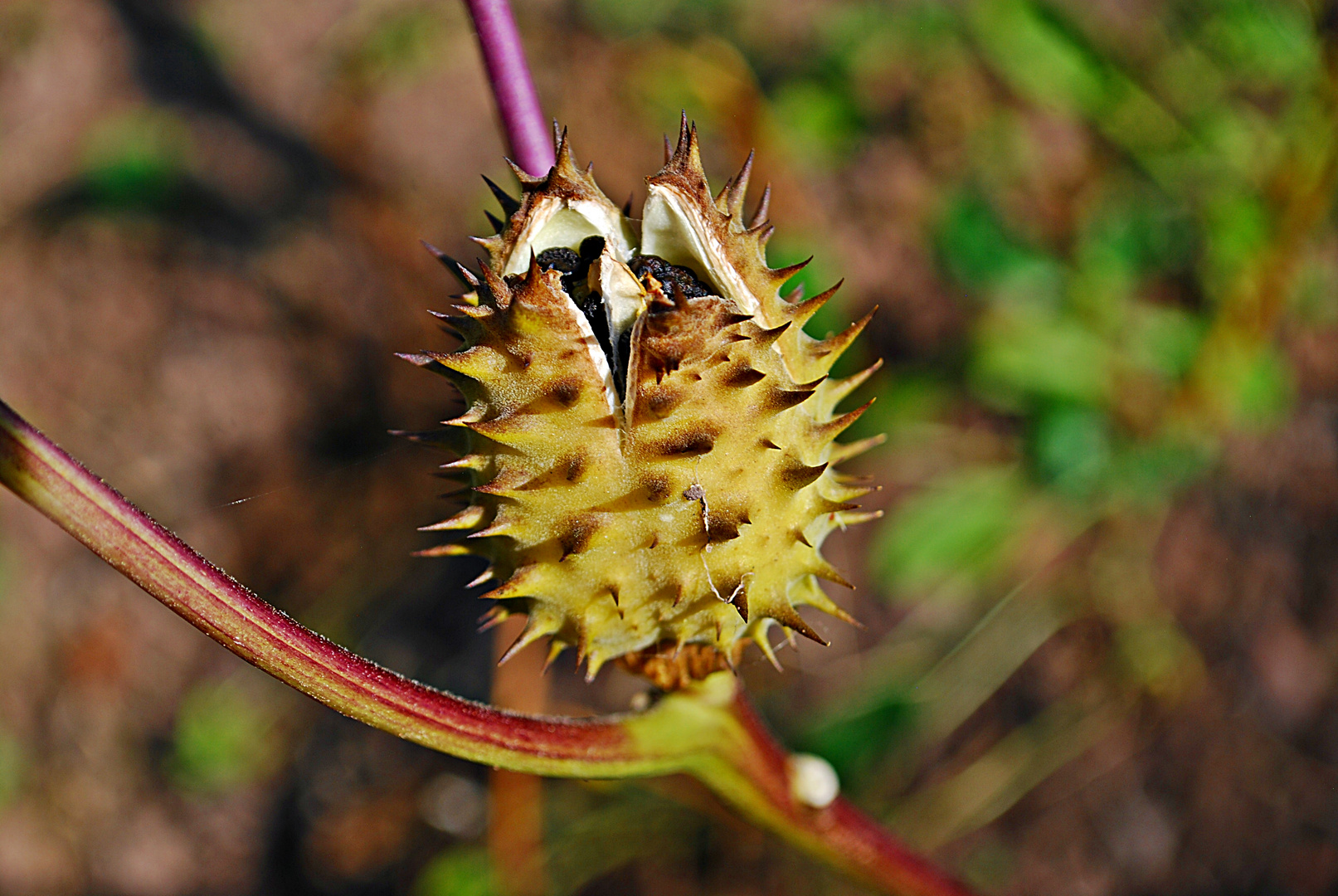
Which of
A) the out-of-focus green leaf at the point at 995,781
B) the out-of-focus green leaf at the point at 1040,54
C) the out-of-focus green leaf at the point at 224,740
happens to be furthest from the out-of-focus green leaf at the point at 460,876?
the out-of-focus green leaf at the point at 1040,54

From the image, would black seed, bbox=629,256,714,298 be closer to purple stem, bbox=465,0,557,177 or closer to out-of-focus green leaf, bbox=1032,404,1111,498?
purple stem, bbox=465,0,557,177

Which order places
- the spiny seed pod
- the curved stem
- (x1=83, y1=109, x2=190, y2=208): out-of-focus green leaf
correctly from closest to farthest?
the curved stem, the spiny seed pod, (x1=83, y1=109, x2=190, y2=208): out-of-focus green leaf

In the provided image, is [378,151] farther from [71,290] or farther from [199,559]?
[199,559]

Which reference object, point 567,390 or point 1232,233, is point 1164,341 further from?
point 567,390

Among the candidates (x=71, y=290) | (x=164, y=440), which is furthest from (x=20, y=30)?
(x=164, y=440)

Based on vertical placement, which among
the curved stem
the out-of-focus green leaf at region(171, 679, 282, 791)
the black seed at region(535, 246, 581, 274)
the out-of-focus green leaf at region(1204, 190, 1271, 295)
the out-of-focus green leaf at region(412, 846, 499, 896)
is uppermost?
the out-of-focus green leaf at region(1204, 190, 1271, 295)

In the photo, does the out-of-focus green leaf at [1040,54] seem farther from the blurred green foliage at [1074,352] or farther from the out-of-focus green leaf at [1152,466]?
the out-of-focus green leaf at [1152,466]

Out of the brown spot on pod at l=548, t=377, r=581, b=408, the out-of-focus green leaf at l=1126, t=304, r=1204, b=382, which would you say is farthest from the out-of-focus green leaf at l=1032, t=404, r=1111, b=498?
the brown spot on pod at l=548, t=377, r=581, b=408

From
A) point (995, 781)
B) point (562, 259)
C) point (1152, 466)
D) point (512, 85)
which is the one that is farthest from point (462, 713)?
point (1152, 466)
